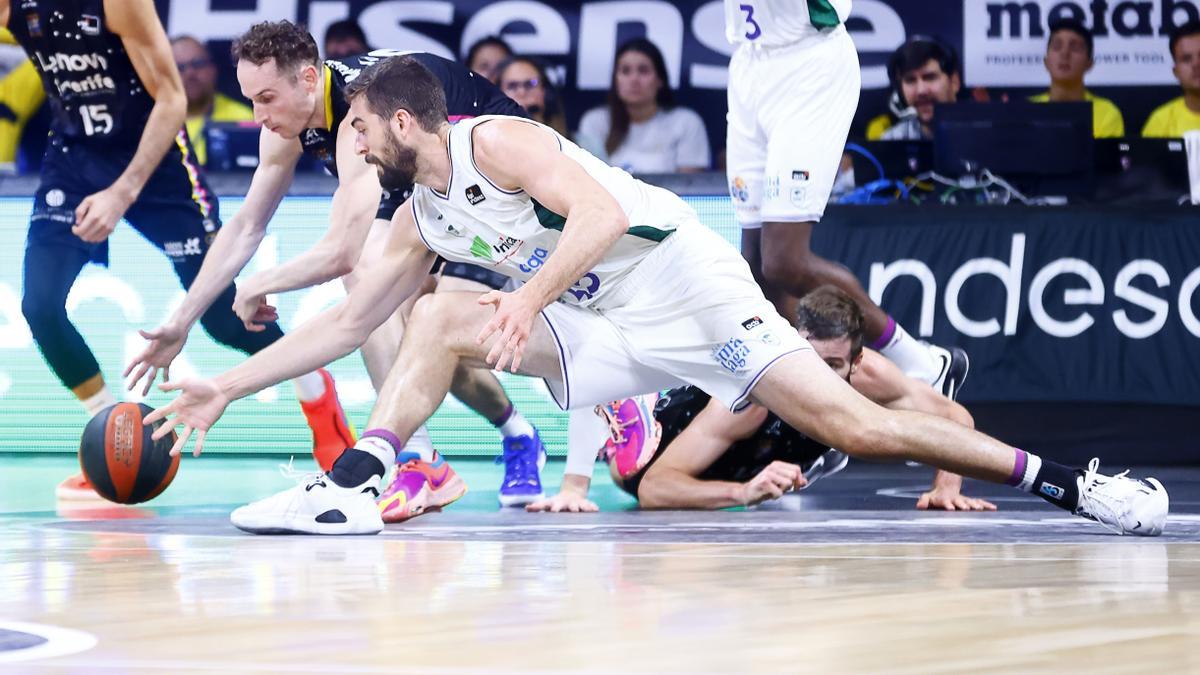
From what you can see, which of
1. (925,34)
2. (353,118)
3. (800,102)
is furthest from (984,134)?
(353,118)

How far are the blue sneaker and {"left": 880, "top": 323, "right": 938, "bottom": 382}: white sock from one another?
4.00 feet

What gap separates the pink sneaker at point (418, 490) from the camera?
483 centimetres

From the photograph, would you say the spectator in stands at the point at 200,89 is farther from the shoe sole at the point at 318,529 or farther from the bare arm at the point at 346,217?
the shoe sole at the point at 318,529

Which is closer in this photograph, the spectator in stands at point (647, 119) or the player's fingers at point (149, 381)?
the player's fingers at point (149, 381)

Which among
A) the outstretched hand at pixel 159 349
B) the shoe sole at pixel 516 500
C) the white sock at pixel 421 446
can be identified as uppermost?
the outstretched hand at pixel 159 349

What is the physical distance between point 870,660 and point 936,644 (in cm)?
17

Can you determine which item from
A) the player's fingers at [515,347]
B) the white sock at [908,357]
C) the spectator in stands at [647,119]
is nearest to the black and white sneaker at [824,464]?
→ the white sock at [908,357]

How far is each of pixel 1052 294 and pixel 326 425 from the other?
2.85 metres

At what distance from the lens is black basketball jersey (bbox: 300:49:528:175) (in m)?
4.98

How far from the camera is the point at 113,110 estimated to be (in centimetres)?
606

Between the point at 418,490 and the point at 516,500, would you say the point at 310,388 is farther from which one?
the point at 418,490

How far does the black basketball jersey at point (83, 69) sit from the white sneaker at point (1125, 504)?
11.6 ft

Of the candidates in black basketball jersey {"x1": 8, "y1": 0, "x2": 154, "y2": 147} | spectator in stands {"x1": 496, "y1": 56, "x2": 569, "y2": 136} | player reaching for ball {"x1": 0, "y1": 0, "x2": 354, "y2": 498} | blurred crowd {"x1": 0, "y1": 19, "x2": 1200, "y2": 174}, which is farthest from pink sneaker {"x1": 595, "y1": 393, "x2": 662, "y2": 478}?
blurred crowd {"x1": 0, "y1": 19, "x2": 1200, "y2": 174}

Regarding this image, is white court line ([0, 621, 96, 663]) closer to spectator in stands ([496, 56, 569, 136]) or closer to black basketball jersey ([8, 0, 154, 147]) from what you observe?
black basketball jersey ([8, 0, 154, 147])
